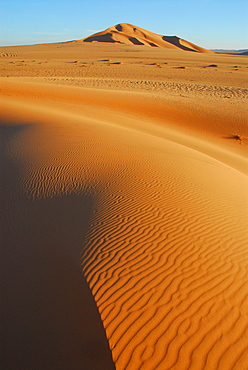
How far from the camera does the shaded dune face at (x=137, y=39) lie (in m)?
84.9

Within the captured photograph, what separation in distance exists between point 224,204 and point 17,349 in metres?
4.29

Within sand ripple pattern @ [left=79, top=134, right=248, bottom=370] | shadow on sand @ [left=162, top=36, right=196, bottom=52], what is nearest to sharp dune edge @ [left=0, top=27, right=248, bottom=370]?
sand ripple pattern @ [left=79, top=134, right=248, bottom=370]

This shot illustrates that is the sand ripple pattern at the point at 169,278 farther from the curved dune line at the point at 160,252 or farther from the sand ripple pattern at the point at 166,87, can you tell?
the sand ripple pattern at the point at 166,87

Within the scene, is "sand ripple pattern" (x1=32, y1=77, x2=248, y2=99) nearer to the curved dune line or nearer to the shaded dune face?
the curved dune line

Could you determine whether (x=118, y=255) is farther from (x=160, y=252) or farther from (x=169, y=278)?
(x=169, y=278)

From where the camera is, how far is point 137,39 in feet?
278

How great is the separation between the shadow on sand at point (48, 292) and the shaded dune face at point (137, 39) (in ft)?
279

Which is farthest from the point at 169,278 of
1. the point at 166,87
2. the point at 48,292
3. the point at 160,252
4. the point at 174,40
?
the point at 174,40

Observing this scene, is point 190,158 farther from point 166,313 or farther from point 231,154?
point 166,313

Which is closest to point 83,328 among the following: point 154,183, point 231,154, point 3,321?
point 3,321

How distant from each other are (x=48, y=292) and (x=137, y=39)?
9077 centimetres

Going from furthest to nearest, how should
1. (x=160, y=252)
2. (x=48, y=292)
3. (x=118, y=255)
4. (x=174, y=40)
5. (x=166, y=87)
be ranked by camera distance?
(x=174, y=40), (x=166, y=87), (x=160, y=252), (x=118, y=255), (x=48, y=292)

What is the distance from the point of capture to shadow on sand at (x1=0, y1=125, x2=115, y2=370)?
3076 mm

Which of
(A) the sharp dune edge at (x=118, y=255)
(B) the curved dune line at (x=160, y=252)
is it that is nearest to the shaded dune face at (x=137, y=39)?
(A) the sharp dune edge at (x=118, y=255)
